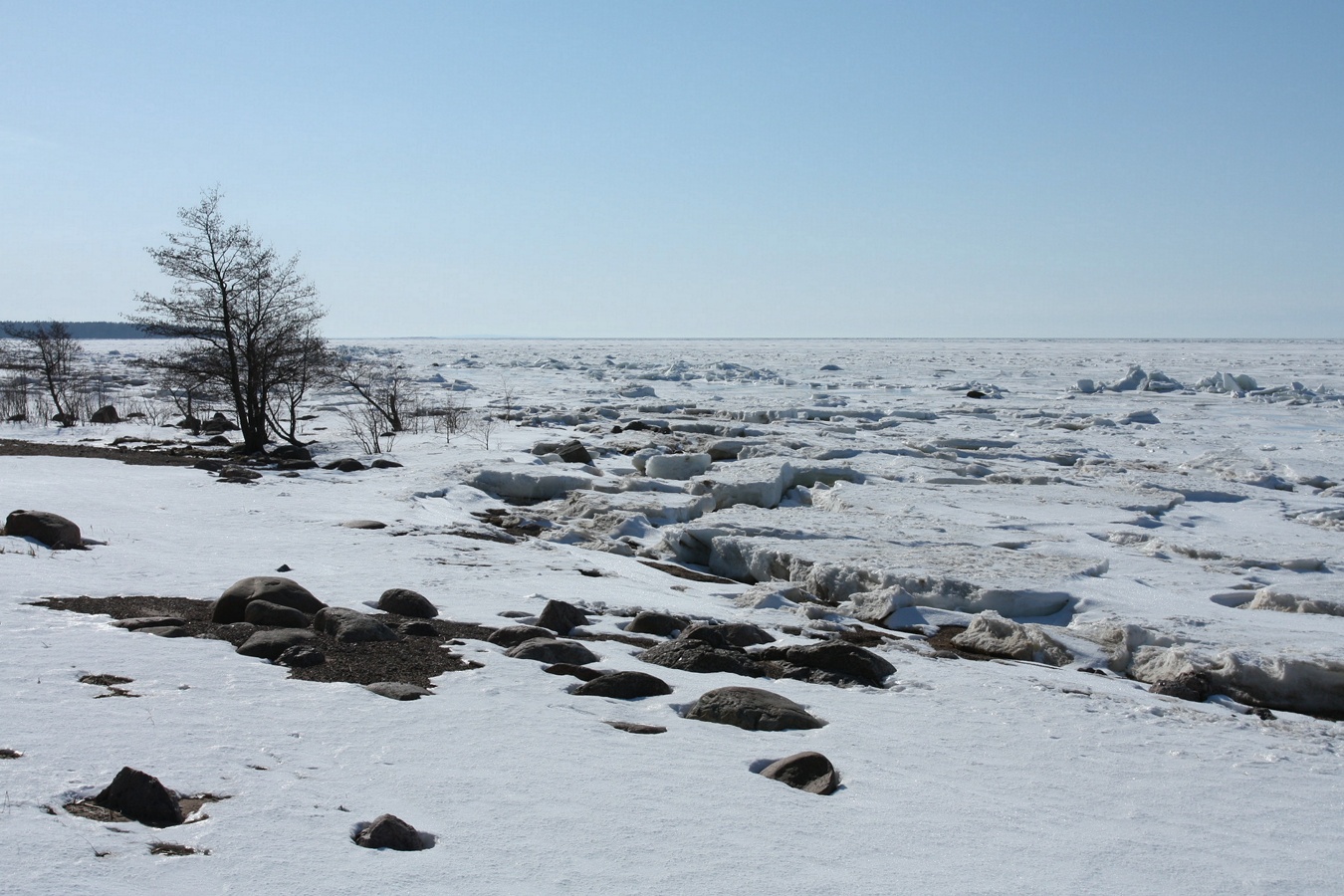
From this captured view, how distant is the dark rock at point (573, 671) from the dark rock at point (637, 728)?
0.91 m

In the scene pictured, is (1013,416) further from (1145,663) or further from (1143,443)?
(1145,663)

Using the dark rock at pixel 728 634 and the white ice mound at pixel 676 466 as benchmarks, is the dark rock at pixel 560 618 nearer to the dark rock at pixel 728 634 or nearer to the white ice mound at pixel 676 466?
the dark rock at pixel 728 634

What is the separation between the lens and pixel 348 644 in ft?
20.4

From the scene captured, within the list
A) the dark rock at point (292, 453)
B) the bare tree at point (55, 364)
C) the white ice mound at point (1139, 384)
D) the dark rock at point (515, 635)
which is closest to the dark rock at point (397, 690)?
the dark rock at point (515, 635)

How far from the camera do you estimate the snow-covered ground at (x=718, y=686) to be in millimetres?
3561

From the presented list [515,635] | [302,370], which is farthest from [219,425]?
[515,635]

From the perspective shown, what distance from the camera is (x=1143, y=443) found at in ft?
66.2

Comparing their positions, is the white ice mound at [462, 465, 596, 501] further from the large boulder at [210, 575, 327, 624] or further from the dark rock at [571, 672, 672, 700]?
the dark rock at [571, 672, 672, 700]

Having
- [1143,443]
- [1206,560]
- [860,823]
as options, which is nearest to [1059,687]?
[860,823]

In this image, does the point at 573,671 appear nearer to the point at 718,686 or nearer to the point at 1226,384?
the point at 718,686

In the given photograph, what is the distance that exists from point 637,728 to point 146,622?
3.45 metres

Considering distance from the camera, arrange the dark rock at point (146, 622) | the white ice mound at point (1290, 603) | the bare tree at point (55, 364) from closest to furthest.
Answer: the dark rock at point (146, 622)
the white ice mound at point (1290, 603)
the bare tree at point (55, 364)

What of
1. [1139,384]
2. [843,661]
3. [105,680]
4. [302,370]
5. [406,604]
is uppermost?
[302,370]

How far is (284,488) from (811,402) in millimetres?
19115
